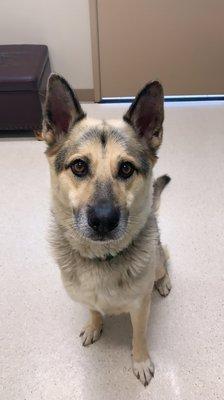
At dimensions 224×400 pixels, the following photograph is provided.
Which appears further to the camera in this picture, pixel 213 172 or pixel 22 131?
pixel 22 131

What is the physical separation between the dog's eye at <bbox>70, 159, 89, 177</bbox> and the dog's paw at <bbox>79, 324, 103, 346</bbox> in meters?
0.72

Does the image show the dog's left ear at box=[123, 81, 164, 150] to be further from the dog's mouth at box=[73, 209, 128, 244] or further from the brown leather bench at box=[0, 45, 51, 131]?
the brown leather bench at box=[0, 45, 51, 131]

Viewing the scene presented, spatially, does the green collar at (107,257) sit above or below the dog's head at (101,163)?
below

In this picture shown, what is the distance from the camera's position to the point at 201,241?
6.35 ft

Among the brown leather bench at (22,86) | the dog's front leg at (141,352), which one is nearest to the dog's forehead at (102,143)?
the dog's front leg at (141,352)

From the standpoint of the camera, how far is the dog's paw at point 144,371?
140 centimetres

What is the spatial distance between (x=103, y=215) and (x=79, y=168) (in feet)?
0.59

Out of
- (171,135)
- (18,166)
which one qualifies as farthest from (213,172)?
(18,166)

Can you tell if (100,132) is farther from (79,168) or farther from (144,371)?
(144,371)

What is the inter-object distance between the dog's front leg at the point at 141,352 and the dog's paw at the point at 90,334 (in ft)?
0.59

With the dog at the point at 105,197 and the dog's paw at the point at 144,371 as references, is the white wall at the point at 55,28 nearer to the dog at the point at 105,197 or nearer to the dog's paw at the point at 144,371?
the dog at the point at 105,197

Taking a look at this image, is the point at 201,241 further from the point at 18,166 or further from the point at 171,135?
the point at 18,166

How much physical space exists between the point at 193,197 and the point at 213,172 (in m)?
0.30

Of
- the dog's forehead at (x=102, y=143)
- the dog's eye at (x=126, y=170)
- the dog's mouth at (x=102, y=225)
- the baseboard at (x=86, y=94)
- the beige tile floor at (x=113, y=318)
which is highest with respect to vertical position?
the dog's forehead at (x=102, y=143)
